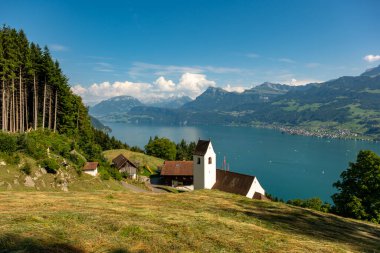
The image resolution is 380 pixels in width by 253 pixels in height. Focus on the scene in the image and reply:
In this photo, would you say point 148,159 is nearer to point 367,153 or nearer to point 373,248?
point 367,153

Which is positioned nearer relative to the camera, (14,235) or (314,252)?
(14,235)

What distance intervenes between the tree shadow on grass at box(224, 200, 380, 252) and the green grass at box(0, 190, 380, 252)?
71 mm

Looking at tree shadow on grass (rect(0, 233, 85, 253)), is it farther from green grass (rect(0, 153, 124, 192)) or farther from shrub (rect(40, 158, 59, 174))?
shrub (rect(40, 158, 59, 174))

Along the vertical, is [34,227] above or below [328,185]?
above

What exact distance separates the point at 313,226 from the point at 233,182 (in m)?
36.0

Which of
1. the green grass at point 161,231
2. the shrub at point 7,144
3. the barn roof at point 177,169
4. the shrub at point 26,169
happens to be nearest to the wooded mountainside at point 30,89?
the shrub at point 7,144

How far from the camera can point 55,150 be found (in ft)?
159

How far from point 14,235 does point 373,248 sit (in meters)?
18.1

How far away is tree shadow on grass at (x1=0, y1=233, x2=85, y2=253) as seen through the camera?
9.64 metres

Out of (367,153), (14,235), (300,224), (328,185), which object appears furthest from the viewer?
(328,185)

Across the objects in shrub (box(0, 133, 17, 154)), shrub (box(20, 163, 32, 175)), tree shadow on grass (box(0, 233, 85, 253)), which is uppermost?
shrub (box(0, 133, 17, 154))

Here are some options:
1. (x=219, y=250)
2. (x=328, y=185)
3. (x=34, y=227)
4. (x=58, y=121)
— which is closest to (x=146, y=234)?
(x=219, y=250)

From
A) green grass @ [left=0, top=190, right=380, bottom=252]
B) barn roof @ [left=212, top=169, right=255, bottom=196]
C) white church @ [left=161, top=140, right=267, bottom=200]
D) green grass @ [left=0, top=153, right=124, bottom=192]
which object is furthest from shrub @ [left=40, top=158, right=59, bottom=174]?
barn roof @ [left=212, top=169, right=255, bottom=196]

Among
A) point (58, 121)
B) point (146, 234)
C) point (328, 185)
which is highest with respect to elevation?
point (58, 121)
